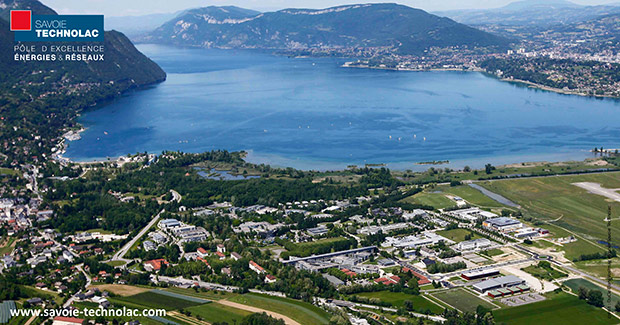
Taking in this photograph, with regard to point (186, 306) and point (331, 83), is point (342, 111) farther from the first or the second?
point (186, 306)

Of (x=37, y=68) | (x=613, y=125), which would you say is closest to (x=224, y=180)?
(x=613, y=125)

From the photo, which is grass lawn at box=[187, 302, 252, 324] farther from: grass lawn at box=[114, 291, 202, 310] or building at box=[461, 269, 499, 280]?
building at box=[461, 269, 499, 280]

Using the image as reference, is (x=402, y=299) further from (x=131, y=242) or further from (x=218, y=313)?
(x=131, y=242)

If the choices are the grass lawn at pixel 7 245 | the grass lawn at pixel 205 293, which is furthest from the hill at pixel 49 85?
the grass lawn at pixel 205 293

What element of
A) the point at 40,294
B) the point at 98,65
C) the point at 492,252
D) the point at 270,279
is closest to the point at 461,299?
the point at 492,252

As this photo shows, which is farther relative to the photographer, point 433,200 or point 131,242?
point 433,200

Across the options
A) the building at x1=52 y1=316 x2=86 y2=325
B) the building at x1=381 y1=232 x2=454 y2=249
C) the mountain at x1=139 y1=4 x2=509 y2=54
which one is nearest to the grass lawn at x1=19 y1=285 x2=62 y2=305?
the building at x1=52 y1=316 x2=86 y2=325
